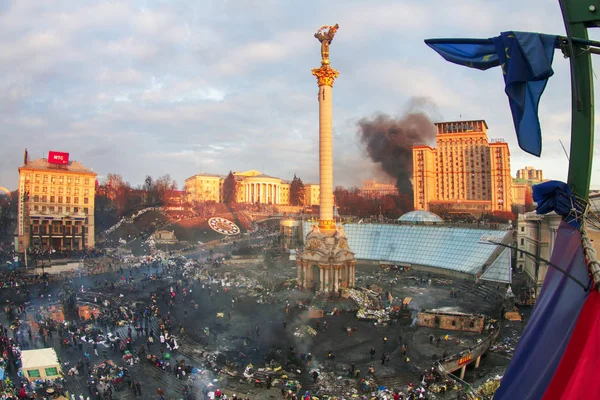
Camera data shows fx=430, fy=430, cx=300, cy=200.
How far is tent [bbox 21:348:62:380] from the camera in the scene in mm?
22234

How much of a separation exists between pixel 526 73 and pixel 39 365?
25.5 m

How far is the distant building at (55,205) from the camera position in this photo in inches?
2520

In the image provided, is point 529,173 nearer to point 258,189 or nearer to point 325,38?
point 258,189

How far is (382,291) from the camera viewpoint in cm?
4388

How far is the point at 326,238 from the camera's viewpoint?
42625mm

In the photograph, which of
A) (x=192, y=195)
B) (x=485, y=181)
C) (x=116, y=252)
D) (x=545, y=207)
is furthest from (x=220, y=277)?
(x=192, y=195)

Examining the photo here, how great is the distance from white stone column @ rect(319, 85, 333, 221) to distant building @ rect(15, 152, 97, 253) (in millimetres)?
43418

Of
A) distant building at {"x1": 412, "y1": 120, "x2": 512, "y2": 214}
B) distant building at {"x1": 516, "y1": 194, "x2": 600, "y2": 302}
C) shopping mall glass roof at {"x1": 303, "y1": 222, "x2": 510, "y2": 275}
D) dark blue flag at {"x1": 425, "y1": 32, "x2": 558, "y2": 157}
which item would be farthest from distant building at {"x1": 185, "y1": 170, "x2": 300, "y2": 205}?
dark blue flag at {"x1": 425, "y1": 32, "x2": 558, "y2": 157}

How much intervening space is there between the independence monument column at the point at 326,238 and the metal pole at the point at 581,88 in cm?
3592

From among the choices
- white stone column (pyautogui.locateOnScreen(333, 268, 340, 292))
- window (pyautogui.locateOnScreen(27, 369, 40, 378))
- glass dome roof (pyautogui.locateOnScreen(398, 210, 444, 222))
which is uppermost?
glass dome roof (pyautogui.locateOnScreen(398, 210, 444, 222))

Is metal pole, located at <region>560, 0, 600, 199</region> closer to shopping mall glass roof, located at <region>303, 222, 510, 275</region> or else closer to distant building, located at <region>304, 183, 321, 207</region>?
shopping mall glass roof, located at <region>303, 222, 510, 275</region>

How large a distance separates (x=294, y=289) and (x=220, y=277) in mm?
10694

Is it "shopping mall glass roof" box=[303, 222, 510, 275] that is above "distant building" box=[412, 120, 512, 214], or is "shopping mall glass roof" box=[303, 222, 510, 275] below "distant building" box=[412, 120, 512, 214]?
below

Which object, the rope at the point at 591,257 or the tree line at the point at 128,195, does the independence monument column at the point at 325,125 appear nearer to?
the rope at the point at 591,257
